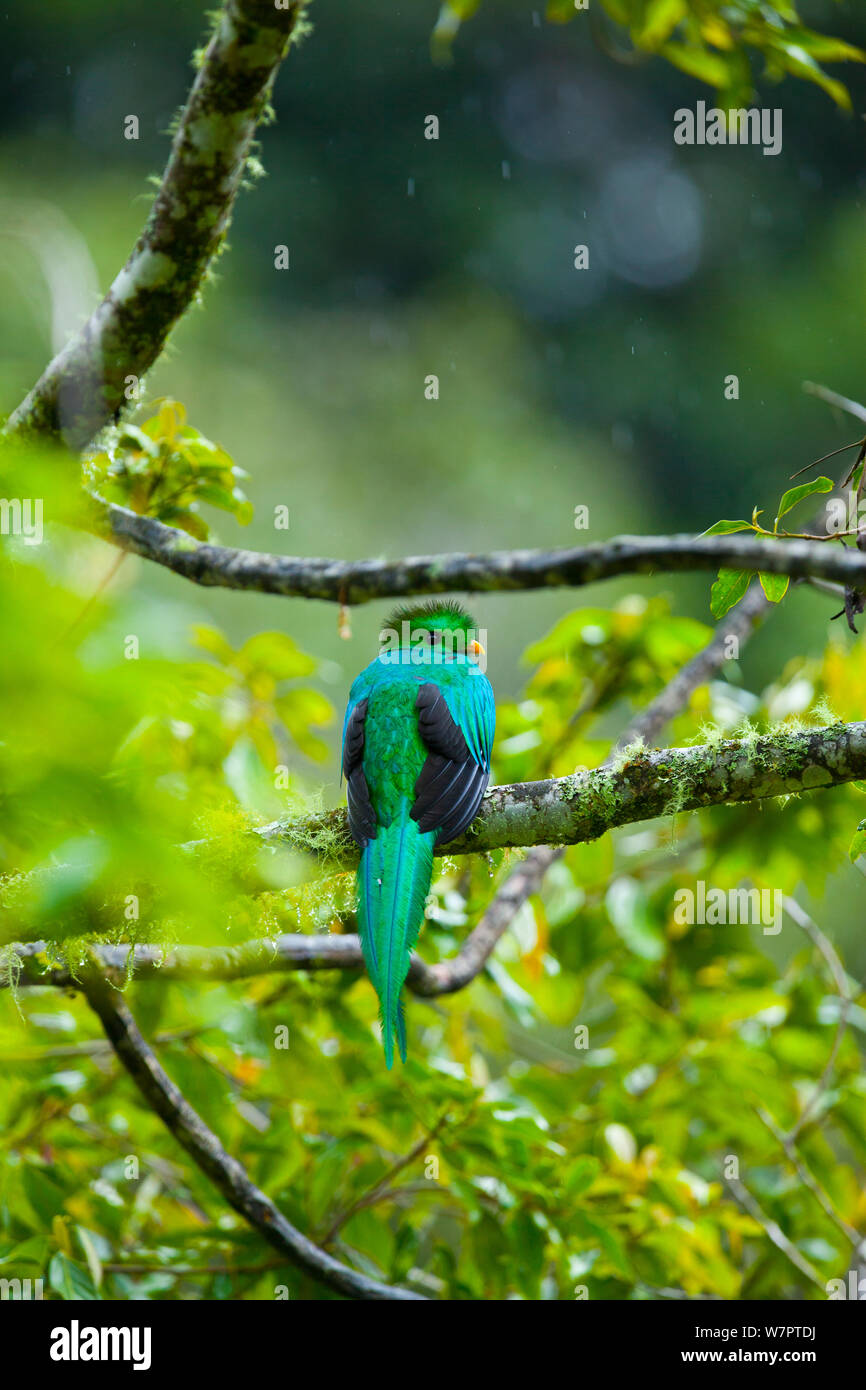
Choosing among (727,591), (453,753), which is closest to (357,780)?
(453,753)

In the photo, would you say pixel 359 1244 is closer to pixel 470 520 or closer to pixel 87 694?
pixel 87 694

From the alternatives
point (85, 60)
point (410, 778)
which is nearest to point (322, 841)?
point (410, 778)

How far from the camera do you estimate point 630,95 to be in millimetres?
10922

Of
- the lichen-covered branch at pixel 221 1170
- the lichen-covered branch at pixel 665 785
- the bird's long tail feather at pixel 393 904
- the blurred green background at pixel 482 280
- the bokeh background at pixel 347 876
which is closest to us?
the bokeh background at pixel 347 876

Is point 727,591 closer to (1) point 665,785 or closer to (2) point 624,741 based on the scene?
(1) point 665,785

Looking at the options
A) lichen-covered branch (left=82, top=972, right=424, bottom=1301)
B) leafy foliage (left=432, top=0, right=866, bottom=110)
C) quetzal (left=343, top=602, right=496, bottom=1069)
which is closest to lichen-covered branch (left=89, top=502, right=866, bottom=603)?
quetzal (left=343, top=602, right=496, bottom=1069)

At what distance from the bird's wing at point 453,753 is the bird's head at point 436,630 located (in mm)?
94

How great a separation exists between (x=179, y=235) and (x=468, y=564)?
969 millimetres

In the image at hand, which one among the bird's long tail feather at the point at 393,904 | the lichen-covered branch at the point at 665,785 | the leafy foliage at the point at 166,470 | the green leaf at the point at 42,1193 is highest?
the leafy foliage at the point at 166,470

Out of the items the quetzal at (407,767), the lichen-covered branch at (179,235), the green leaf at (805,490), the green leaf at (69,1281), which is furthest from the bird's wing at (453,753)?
the green leaf at (69,1281)

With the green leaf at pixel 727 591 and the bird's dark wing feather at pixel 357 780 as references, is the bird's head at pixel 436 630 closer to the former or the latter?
the bird's dark wing feather at pixel 357 780

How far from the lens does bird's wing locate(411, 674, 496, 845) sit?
1851mm

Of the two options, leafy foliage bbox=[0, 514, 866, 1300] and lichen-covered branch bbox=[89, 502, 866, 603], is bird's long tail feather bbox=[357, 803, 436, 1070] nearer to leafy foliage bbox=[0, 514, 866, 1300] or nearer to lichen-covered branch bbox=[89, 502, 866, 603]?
leafy foliage bbox=[0, 514, 866, 1300]

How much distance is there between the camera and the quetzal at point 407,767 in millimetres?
1840
